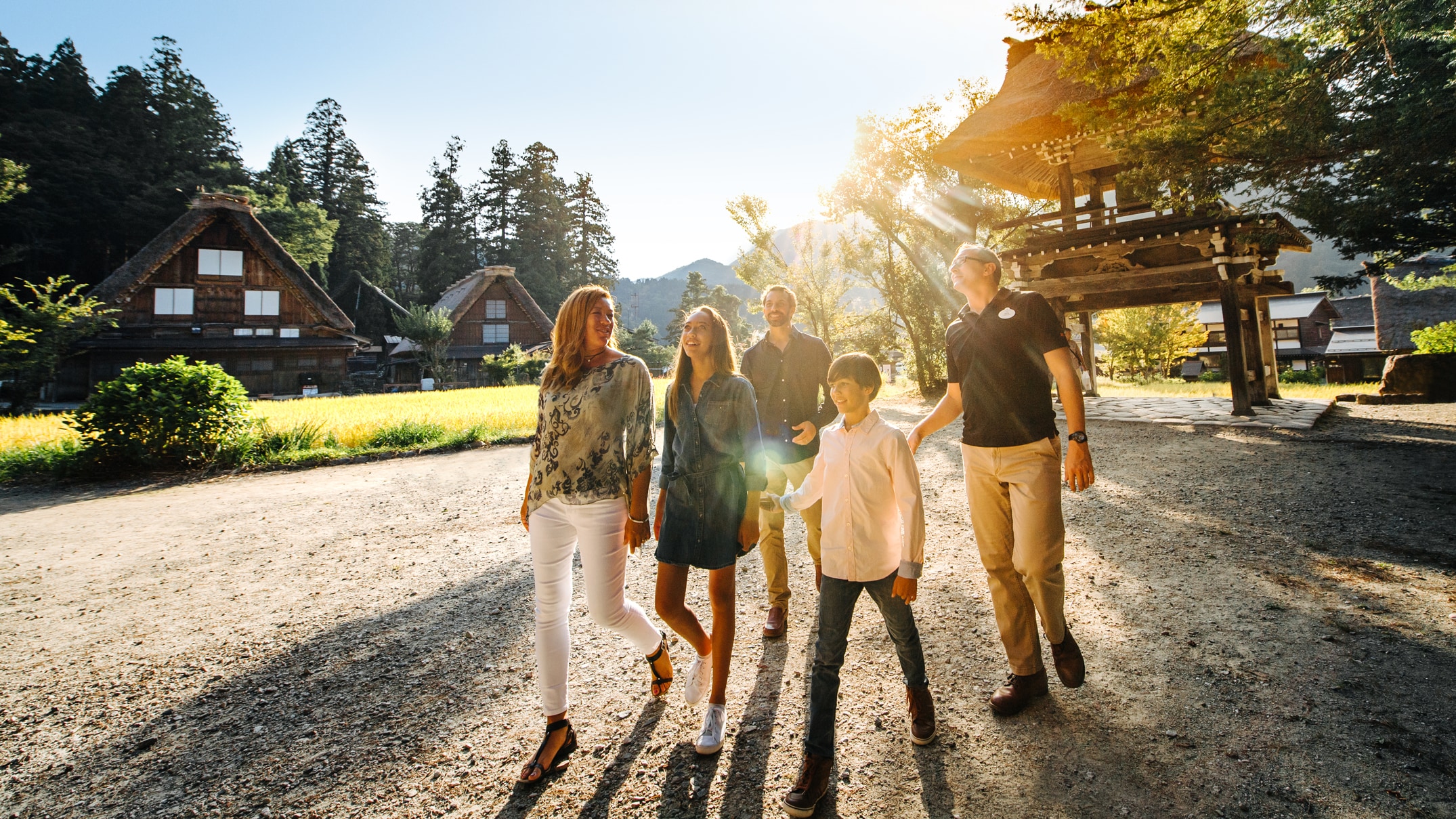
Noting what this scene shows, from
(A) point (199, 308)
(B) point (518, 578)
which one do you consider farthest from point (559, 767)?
(A) point (199, 308)

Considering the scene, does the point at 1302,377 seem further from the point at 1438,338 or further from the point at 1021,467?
the point at 1021,467

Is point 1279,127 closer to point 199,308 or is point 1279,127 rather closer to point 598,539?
point 598,539

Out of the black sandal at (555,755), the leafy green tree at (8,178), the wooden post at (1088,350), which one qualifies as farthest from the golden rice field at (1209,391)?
the leafy green tree at (8,178)

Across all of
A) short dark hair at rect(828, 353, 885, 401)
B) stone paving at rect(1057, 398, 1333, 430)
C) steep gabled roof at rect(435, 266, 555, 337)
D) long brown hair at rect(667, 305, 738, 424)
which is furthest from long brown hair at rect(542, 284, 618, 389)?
steep gabled roof at rect(435, 266, 555, 337)

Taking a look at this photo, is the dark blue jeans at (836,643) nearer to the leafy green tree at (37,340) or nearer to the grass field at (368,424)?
the grass field at (368,424)

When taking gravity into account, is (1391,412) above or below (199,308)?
below

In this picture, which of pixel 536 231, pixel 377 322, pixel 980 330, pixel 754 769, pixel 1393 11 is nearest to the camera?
pixel 754 769

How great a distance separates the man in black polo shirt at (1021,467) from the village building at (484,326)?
3429cm

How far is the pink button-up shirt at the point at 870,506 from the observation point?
2268mm

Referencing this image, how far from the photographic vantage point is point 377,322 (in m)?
40.0

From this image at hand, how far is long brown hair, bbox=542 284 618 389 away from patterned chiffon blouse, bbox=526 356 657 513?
4cm

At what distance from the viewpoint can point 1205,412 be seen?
11.7 meters

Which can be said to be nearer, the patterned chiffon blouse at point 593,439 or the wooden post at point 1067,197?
the patterned chiffon blouse at point 593,439

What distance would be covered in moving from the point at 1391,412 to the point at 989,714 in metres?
14.8
